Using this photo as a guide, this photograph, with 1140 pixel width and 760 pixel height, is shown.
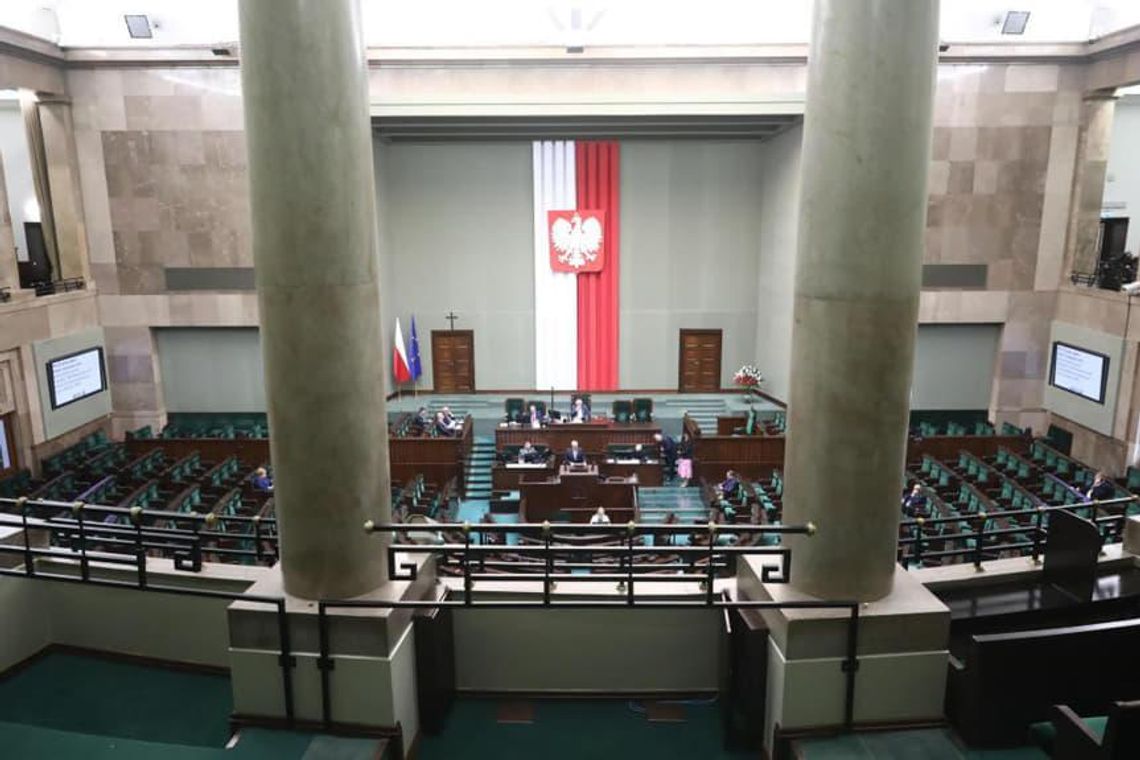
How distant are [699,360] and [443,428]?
8.06m

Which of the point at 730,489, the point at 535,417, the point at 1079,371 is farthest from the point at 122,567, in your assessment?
the point at 1079,371

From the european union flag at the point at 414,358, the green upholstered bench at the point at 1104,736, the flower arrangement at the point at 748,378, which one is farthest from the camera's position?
the european union flag at the point at 414,358

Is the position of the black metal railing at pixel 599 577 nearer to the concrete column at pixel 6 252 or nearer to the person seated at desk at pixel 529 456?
the person seated at desk at pixel 529 456

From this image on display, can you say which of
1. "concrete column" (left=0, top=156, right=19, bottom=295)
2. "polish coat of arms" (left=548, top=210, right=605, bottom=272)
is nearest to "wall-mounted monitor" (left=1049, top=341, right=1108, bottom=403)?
"polish coat of arms" (left=548, top=210, right=605, bottom=272)

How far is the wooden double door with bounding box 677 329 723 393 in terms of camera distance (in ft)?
70.2

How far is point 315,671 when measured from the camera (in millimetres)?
4883

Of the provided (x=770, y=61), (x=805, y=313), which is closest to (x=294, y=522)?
(x=805, y=313)

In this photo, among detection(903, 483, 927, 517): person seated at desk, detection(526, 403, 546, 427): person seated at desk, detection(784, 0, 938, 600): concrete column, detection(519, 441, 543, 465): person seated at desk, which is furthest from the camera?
detection(526, 403, 546, 427): person seated at desk

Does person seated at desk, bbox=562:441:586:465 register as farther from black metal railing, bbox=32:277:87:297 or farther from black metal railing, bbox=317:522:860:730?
black metal railing, bbox=32:277:87:297

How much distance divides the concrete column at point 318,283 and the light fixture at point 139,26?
49.8ft

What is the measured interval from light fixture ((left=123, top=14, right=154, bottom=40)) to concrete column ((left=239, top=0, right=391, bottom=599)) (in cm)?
1517

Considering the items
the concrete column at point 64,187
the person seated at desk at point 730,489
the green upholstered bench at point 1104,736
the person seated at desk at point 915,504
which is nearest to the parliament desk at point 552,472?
the person seated at desk at point 730,489

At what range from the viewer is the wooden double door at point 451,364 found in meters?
21.3

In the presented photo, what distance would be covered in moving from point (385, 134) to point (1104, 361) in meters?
15.9
